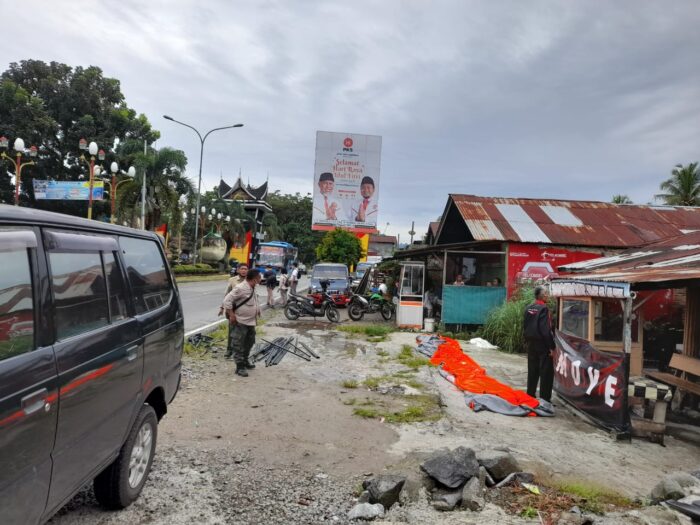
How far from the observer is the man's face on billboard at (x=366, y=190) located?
29.9 meters

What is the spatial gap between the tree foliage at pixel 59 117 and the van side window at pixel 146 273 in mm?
34317

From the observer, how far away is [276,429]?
17.6 feet

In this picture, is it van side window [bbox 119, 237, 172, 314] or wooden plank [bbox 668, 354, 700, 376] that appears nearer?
van side window [bbox 119, 237, 172, 314]

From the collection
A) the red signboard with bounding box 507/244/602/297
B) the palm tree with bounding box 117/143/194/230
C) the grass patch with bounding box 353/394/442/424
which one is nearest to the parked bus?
the palm tree with bounding box 117/143/194/230

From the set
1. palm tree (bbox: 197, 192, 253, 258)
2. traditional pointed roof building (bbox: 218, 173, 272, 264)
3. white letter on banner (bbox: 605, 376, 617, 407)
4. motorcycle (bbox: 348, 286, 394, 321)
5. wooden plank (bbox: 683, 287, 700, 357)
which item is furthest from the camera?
traditional pointed roof building (bbox: 218, 173, 272, 264)

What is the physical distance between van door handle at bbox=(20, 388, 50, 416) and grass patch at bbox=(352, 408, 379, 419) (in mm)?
4378

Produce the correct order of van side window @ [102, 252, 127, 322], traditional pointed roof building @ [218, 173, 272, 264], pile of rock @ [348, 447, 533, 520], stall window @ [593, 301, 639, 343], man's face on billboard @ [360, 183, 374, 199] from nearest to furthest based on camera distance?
van side window @ [102, 252, 127, 322] → pile of rock @ [348, 447, 533, 520] → stall window @ [593, 301, 639, 343] → man's face on billboard @ [360, 183, 374, 199] → traditional pointed roof building @ [218, 173, 272, 264]

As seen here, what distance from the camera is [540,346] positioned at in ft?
23.0

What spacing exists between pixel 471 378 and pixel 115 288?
6.26 m

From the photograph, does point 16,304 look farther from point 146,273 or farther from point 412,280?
point 412,280

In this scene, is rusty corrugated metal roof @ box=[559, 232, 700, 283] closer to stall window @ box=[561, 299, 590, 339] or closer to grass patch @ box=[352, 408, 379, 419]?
stall window @ box=[561, 299, 590, 339]

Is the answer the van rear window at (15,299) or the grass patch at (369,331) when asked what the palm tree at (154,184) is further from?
the van rear window at (15,299)

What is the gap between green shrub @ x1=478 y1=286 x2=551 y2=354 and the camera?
11953mm

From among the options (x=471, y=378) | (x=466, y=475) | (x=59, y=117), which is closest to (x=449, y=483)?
(x=466, y=475)
